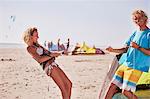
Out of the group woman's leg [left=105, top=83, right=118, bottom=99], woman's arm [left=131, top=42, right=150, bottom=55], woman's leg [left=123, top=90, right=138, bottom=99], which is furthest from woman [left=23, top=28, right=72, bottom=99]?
woman's arm [left=131, top=42, right=150, bottom=55]

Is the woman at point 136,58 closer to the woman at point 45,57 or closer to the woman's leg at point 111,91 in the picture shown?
the woman's leg at point 111,91

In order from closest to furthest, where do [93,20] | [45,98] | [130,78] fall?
[130,78] < [45,98] < [93,20]

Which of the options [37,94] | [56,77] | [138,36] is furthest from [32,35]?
[37,94]

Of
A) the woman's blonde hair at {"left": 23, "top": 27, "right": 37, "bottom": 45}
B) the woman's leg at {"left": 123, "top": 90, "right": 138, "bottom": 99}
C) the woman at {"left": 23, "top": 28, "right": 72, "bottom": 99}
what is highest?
the woman's blonde hair at {"left": 23, "top": 27, "right": 37, "bottom": 45}

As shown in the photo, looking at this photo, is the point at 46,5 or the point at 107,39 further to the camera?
the point at 46,5

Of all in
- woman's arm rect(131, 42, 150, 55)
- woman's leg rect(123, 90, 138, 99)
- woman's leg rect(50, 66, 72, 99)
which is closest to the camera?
woman's arm rect(131, 42, 150, 55)

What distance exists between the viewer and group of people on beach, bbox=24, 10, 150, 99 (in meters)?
2.04

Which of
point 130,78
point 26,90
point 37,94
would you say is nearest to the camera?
point 130,78

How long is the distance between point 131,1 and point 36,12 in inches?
44.2

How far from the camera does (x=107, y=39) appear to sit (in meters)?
3.37

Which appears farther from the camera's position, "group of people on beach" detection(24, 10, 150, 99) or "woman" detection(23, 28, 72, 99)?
"woman" detection(23, 28, 72, 99)

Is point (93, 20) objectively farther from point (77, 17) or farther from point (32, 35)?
point (32, 35)

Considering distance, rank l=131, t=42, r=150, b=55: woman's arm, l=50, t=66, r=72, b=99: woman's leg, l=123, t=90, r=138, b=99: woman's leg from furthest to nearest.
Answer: l=50, t=66, r=72, b=99: woman's leg, l=123, t=90, r=138, b=99: woman's leg, l=131, t=42, r=150, b=55: woman's arm

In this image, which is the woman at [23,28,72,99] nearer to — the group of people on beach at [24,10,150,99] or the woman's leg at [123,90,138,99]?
the group of people on beach at [24,10,150,99]
